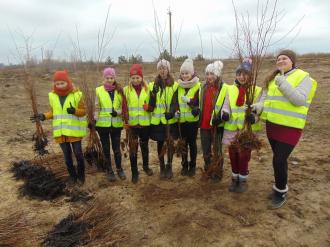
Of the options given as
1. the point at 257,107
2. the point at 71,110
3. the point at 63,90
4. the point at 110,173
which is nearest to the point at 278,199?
the point at 257,107

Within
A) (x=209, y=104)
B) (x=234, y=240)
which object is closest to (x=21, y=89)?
(x=209, y=104)

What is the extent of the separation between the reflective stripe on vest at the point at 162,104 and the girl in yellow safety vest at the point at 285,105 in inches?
46.0

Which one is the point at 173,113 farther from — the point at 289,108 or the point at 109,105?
the point at 289,108

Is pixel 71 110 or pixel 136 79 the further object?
pixel 136 79

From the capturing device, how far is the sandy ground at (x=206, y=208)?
124 inches

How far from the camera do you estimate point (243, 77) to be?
359 centimetres

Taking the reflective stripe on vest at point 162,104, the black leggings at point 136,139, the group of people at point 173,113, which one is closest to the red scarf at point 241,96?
the group of people at point 173,113

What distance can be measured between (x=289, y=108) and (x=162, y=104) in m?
1.64

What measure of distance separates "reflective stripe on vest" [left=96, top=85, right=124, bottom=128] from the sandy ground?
3.04 ft

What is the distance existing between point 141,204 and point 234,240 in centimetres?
127

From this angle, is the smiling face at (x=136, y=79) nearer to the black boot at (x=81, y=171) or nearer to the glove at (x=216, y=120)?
the glove at (x=216, y=120)

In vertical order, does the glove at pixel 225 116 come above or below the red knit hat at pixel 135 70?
below

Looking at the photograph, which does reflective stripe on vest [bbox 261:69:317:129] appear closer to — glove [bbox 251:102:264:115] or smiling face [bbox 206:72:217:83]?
glove [bbox 251:102:264:115]

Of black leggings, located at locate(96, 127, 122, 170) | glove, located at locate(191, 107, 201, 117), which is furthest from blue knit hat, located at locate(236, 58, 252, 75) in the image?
black leggings, located at locate(96, 127, 122, 170)
